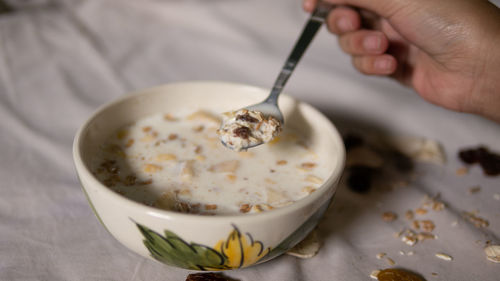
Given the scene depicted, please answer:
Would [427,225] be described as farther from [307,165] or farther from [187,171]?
[187,171]

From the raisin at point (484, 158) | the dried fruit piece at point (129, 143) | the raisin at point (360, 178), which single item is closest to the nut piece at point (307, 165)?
the raisin at point (360, 178)

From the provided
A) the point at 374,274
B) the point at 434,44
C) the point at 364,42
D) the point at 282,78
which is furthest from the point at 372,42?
the point at 374,274

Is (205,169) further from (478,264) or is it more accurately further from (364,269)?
(478,264)

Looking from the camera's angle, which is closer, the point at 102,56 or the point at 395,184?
the point at 395,184

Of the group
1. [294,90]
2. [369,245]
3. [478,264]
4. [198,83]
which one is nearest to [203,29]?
[294,90]

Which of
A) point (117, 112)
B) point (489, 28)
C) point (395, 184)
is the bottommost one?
point (395, 184)

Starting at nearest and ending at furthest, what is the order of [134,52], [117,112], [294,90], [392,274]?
[392,274] → [117,112] → [294,90] → [134,52]

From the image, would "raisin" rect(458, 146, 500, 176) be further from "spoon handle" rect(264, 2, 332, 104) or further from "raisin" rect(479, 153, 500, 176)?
"spoon handle" rect(264, 2, 332, 104)

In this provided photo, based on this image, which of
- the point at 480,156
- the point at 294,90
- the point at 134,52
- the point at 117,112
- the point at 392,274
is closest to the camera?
the point at 392,274
